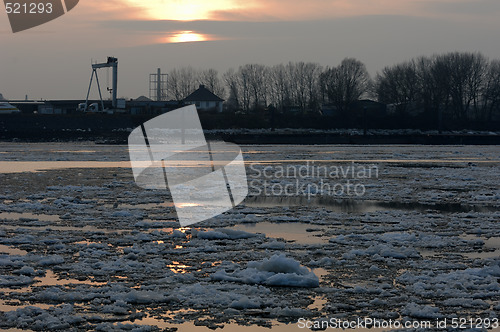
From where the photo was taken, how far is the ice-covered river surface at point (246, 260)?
7935 mm

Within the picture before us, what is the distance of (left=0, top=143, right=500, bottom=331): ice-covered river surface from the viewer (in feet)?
26.0

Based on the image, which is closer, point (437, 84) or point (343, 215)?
point (343, 215)

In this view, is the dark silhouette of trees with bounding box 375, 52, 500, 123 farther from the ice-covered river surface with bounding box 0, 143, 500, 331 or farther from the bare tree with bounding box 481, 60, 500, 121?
the ice-covered river surface with bounding box 0, 143, 500, 331

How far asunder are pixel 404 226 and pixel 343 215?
193cm

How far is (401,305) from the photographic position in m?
8.23

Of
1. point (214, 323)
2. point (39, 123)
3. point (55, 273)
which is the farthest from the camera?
point (39, 123)

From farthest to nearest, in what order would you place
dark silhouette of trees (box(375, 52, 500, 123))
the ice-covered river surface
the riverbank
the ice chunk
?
1. dark silhouette of trees (box(375, 52, 500, 123))
2. the riverbank
3. the ice chunk
4. the ice-covered river surface

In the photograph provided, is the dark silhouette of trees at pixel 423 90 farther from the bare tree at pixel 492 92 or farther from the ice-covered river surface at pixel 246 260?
the ice-covered river surface at pixel 246 260

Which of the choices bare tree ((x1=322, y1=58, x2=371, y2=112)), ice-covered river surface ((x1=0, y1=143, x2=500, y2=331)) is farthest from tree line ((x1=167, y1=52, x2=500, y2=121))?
ice-covered river surface ((x1=0, y1=143, x2=500, y2=331))

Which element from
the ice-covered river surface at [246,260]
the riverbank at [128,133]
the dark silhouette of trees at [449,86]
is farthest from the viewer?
the dark silhouette of trees at [449,86]

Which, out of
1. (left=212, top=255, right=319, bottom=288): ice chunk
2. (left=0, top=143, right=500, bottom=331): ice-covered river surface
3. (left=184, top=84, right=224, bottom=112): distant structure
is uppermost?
(left=184, top=84, right=224, bottom=112): distant structure

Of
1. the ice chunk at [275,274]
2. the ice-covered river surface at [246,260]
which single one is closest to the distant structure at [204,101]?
the ice-covered river surface at [246,260]

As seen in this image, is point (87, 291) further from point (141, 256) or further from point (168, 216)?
point (168, 216)

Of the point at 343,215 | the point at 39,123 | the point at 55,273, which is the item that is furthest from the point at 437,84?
the point at 55,273
